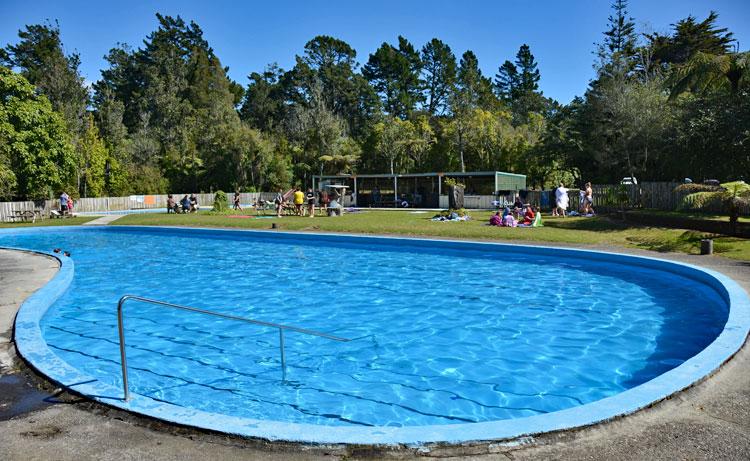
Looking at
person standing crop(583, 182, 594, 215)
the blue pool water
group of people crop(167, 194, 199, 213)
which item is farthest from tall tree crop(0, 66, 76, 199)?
person standing crop(583, 182, 594, 215)

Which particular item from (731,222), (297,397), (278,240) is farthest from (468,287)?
(278,240)

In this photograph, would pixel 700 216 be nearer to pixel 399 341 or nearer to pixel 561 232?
pixel 561 232

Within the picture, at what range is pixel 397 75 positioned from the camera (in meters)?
70.9

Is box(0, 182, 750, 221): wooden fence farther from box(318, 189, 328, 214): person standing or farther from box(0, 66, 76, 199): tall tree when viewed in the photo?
box(318, 189, 328, 214): person standing

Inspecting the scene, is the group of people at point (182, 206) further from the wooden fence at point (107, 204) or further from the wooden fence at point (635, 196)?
the wooden fence at point (635, 196)

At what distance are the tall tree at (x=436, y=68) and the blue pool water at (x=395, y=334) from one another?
5925cm

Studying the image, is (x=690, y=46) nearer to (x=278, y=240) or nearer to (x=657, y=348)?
(x=278, y=240)

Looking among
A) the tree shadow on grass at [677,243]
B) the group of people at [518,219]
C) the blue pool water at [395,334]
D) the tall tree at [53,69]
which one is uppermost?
the tall tree at [53,69]

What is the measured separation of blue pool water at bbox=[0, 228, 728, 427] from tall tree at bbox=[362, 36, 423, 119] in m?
59.3

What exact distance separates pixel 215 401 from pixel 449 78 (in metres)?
66.8

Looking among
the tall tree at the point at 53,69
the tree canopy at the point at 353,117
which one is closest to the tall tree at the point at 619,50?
the tree canopy at the point at 353,117

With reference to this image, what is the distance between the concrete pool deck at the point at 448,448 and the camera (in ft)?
10.0

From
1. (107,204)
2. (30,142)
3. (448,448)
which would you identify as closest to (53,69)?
(107,204)

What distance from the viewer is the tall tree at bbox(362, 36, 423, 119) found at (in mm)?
70000
